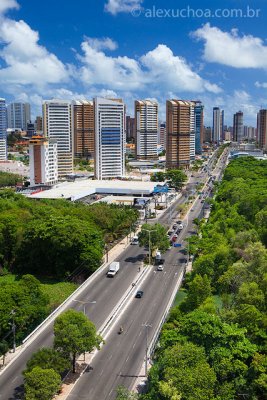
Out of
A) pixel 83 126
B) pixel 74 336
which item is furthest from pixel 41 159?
pixel 74 336

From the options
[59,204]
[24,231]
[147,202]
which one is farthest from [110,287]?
[147,202]

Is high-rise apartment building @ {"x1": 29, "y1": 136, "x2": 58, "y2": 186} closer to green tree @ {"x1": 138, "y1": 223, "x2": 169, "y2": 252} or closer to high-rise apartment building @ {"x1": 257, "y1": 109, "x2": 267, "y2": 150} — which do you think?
green tree @ {"x1": 138, "y1": 223, "x2": 169, "y2": 252}

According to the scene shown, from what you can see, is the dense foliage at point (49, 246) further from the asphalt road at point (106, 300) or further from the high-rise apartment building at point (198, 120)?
the high-rise apartment building at point (198, 120)

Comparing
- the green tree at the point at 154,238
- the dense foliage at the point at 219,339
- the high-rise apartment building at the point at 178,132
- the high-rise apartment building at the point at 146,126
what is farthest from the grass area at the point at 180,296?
the high-rise apartment building at the point at 146,126

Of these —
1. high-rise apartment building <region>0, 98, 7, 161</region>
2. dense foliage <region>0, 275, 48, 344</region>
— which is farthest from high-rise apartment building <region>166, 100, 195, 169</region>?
dense foliage <region>0, 275, 48, 344</region>

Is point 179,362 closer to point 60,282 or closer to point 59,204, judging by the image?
point 60,282

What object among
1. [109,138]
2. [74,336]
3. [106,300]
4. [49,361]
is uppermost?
[109,138]

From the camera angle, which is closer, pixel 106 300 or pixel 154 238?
pixel 106 300

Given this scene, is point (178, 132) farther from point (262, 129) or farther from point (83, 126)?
point (262, 129)
